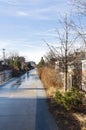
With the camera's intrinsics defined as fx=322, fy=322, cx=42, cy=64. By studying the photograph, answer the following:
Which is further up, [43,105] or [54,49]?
[54,49]

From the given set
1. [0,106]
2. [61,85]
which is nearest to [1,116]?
[0,106]

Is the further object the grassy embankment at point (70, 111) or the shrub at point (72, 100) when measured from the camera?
the shrub at point (72, 100)

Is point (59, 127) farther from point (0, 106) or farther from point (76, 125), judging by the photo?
point (0, 106)

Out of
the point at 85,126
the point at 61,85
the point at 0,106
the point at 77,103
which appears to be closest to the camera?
the point at 85,126

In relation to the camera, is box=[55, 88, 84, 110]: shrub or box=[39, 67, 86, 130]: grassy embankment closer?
box=[39, 67, 86, 130]: grassy embankment

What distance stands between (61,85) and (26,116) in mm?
11528

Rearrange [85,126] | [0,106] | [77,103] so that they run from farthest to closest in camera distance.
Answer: [0,106], [77,103], [85,126]

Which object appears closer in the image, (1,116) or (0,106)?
(1,116)

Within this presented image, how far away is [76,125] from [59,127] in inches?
21.6

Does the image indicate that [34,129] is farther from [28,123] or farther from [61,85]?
[61,85]

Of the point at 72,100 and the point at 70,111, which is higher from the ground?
the point at 72,100

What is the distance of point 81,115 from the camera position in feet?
39.0

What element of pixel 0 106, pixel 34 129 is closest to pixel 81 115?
pixel 34 129

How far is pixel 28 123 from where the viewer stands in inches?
434
